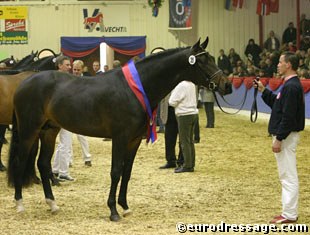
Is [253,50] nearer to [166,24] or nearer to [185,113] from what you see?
[166,24]

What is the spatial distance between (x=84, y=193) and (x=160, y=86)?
2.19 m

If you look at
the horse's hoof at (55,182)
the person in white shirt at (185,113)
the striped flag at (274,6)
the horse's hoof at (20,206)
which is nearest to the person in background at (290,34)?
the striped flag at (274,6)

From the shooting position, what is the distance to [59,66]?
893cm

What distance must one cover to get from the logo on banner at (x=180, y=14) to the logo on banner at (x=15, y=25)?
6917 millimetres

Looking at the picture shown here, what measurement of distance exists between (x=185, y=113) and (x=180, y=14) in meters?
14.8

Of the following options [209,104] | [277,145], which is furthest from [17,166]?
[209,104]

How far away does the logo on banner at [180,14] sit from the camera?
23.8 meters

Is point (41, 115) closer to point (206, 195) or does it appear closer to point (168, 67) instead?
point (168, 67)

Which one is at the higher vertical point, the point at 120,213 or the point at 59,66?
the point at 59,66

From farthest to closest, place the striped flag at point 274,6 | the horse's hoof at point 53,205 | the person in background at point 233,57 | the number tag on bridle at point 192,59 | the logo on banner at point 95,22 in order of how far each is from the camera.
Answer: the logo on banner at point 95,22 < the person in background at point 233,57 < the striped flag at point 274,6 < the horse's hoof at point 53,205 < the number tag on bridle at point 192,59

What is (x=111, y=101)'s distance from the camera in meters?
6.98

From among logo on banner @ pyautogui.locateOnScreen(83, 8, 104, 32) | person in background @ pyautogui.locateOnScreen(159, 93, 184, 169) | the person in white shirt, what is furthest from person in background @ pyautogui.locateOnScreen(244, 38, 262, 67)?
the person in white shirt

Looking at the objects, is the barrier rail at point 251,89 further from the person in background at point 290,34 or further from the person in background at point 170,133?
the person in background at point 170,133

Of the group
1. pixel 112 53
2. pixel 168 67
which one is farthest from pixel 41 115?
pixel 112 53
